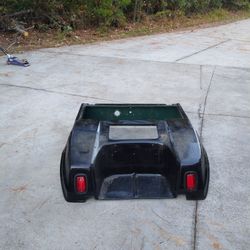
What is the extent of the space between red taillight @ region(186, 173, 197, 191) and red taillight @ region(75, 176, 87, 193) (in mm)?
708

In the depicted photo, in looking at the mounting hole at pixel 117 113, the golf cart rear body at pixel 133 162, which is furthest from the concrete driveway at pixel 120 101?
the mounting hole at pixel 117 113

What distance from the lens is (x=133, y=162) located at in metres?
2.96

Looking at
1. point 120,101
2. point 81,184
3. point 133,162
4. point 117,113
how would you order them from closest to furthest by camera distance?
point 81,184
point 133,162
point 117,113
point 120,101

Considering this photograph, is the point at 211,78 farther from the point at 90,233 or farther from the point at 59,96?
the point at 90,233

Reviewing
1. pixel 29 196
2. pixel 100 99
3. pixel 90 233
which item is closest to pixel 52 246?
pixel 90 233

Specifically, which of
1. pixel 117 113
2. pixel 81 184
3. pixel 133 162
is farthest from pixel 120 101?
pixel 81 184

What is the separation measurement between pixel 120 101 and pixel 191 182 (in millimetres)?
2433

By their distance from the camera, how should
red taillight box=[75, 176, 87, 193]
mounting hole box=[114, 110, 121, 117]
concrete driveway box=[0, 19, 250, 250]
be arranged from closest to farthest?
concrete driveway box=[0, 19, 250, 250], red taillight box=[75, 176, 87, 193], mounting hole box=[114, 110, 121, 117]

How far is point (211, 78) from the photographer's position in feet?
20.7

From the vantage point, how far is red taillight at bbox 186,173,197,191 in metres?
2.77

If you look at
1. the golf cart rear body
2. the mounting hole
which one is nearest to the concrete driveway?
the golf cart rear body

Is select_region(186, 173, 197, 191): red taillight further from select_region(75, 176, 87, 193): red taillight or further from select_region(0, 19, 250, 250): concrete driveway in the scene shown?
select_region(75, 176, 87, 193): red taillight

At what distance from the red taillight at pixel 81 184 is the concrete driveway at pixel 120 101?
5.2 inches

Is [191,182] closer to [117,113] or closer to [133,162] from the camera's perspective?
[133,162]
